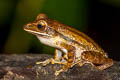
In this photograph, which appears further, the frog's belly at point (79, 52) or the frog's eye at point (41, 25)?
the frog's belly at point (79, 52)

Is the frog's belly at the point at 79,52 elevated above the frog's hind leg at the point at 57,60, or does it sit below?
above

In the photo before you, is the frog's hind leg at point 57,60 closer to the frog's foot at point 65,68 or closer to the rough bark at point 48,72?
the rough bark at point 48,72

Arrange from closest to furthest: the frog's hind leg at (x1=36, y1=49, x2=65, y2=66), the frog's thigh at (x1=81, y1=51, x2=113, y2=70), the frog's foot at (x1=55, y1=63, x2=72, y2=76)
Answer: the frog's foot at (x1=55, y1=63, x2=72, y2=76)
the frog's thigh at (x1=81, y1=51, x2=113, y2=70)
the frog's hind leg at (x1=36, y1=49, x2=65, y2=66)

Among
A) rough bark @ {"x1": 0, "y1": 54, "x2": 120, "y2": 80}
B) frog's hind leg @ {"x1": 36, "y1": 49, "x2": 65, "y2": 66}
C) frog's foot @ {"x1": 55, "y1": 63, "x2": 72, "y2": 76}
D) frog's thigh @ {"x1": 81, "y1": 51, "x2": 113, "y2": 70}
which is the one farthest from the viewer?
frog's hind leg @ {"x1": 36, "y1": 49, "x2": 65, "y2": 66}

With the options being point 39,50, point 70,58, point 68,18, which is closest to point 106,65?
point 70,58

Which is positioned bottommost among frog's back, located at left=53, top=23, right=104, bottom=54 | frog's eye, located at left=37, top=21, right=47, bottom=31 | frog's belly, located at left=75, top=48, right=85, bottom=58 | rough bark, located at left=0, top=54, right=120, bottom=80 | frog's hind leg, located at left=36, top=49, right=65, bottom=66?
rough bark, located at left=0, top=54, right=120, bottom=80

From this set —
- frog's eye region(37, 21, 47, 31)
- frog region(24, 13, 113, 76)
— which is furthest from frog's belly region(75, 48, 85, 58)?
frog's eye region(37, 21, 47, 31)

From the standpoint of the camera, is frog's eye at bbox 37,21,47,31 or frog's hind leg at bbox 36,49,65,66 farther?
frog's hind leg at bbox 36,49,65,66

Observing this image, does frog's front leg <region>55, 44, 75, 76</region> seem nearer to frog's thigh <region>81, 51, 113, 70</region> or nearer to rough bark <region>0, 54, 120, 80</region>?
rough bark <region>0, 54, 120, 80</region>

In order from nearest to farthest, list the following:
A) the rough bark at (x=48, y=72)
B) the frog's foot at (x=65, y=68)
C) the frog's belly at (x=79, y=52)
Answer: the rough bark at (x=48, y=72) < the frog's foot at (x=65, y=68) < the frog's belly at (x=79, y=52)

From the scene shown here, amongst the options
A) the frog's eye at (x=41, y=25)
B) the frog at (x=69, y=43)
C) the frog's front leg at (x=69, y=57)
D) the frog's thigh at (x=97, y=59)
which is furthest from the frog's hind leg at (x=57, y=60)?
the frog's eye at (x=41, y=25)
